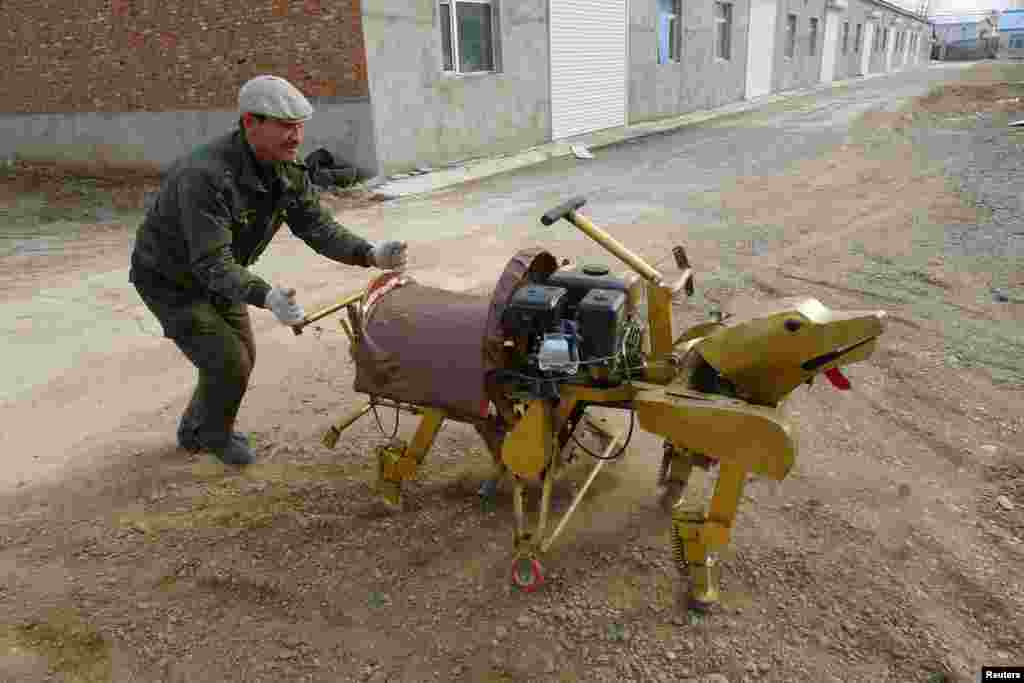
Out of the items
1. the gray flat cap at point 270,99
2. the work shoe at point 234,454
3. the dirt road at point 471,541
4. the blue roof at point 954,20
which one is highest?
the blue roof at point 954,20

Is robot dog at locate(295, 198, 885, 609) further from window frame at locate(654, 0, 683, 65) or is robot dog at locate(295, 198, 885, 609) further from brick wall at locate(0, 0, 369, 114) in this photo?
window frame at locate(654, 0, 683, 65)

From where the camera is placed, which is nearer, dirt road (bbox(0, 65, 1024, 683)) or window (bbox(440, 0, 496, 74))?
dirt road (bbox(0, 65, 1024, 683))

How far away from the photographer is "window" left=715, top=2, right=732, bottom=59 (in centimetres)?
2195

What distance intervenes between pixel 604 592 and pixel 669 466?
703 millimetres

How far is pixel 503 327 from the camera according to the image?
2555mm

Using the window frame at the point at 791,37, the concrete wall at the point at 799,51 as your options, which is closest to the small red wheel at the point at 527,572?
the concrete wall at the point at 799,51

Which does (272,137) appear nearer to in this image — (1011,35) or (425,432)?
(425,432)

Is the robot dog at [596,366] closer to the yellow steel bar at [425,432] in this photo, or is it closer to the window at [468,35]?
the yellow steel bar at [425,432]

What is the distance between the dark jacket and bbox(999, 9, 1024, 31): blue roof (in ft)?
205

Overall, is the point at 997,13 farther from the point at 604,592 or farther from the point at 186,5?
the point at 604,592

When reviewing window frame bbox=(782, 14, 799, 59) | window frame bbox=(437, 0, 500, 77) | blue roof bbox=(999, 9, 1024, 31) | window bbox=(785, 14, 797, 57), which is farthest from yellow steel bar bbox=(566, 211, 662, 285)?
blue roof bbox=(999, 9, 1024, 31)

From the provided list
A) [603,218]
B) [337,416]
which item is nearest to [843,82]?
[603,218]

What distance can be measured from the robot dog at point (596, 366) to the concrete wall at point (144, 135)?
8.62 m

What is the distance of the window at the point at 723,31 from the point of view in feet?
72.0
